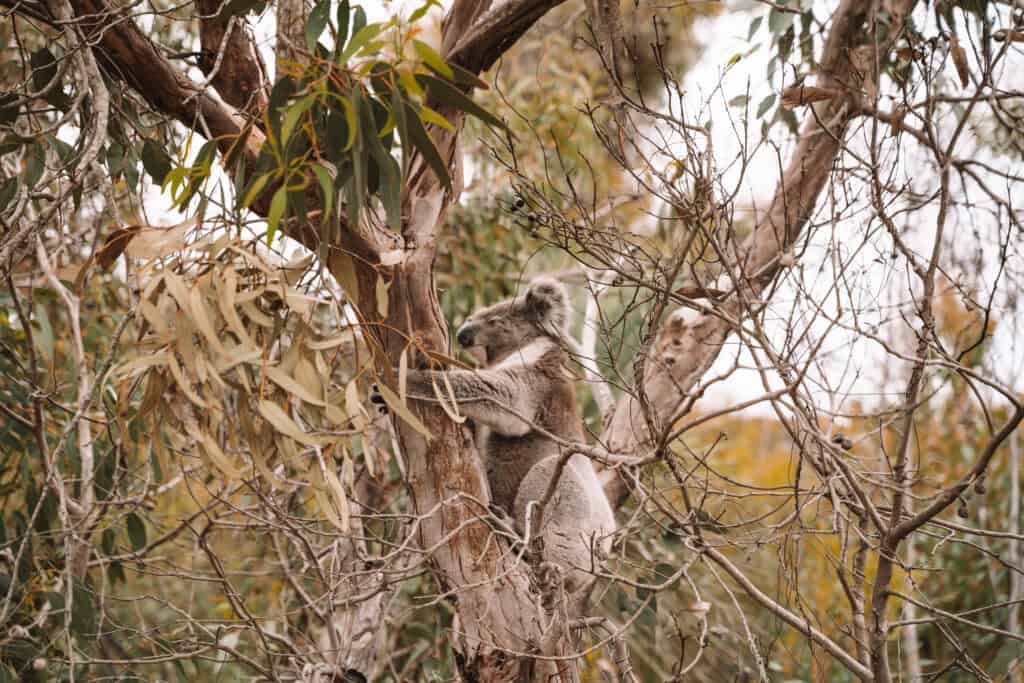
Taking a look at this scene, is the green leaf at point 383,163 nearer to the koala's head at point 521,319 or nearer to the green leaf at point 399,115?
the green leaf at point 399,115

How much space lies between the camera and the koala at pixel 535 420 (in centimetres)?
369

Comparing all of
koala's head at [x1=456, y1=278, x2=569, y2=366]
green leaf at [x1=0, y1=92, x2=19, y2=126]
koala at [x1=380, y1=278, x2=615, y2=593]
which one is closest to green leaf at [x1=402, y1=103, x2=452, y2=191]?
green leaf at [x1=0, y1=92, x2=19, y2=126]

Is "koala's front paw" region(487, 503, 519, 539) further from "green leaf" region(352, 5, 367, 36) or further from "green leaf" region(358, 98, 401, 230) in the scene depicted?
"green leaf" region(352, 5, 367, 36)

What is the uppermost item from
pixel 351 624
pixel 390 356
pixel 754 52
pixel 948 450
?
pixel 754 52

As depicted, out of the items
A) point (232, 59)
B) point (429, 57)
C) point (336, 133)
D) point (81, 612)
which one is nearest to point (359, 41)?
point (429, 57)

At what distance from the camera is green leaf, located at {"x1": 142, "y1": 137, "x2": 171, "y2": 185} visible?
2.89 m

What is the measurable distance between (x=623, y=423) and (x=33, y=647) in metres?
2.25

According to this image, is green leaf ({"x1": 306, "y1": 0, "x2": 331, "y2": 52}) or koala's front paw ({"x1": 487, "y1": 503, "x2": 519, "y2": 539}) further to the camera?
koala's front paw ({"x1": 487, "y1": 503, "x2": 519, "y2": 539})

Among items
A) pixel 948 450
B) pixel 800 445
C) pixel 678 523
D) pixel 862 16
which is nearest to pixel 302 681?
pixel 678 523

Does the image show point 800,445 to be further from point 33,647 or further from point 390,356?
point 33,647

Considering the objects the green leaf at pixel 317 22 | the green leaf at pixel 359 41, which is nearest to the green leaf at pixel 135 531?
the green leaf at pixel 317 22

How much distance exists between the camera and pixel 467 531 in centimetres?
264

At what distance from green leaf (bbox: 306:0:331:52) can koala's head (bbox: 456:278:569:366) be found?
2.24m

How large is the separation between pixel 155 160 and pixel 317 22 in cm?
116
